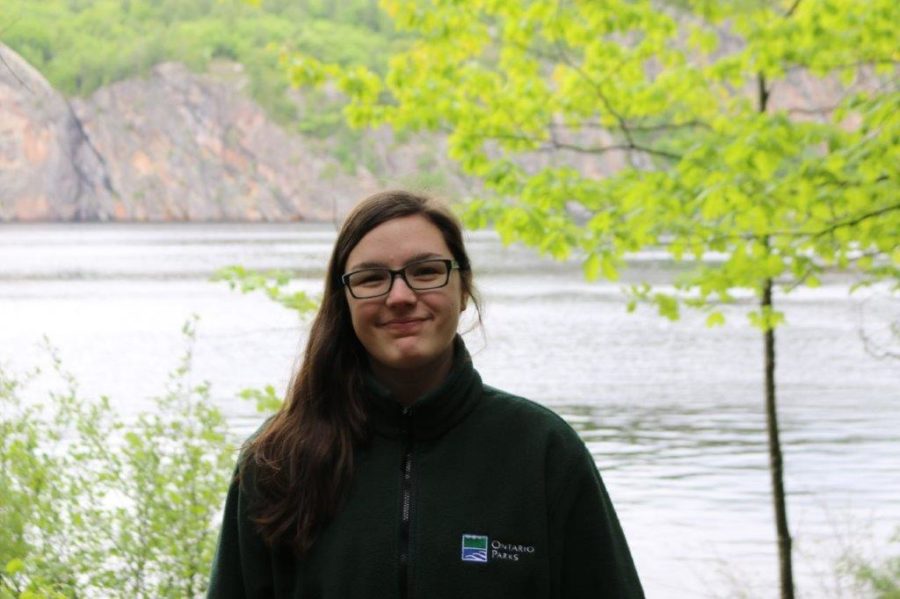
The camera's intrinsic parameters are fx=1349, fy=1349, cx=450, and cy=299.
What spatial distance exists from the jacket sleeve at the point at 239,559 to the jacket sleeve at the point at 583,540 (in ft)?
1.66

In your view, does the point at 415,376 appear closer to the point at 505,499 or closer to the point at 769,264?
the point at 505,499

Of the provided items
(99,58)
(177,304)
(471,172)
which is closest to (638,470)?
(471,172)

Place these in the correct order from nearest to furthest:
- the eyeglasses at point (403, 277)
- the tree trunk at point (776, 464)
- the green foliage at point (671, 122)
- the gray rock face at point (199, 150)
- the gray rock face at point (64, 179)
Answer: the eyeglasses at point (403, 277), the green foliage at point (671, 122), the tree trunk at point (776, 464), the gray rock face at point (64, 179), the gray rock face at point (199, 150)

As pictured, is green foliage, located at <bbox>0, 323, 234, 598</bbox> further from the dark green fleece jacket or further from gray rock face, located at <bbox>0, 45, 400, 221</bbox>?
gray rock face, located at <bbox>0, 45, 400, 221</bbox>

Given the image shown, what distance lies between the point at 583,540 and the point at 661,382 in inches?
1198

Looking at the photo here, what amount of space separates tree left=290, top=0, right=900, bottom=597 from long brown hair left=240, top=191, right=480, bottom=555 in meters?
4.15

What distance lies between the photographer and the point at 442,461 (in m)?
2.29

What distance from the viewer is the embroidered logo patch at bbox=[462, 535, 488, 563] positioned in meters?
2.23

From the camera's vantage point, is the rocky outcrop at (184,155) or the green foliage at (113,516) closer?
the green foliage at (113,516)

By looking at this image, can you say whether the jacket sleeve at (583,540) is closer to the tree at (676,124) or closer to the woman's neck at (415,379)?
the woman's neck at (415,379)

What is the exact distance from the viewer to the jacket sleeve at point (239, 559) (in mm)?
2344

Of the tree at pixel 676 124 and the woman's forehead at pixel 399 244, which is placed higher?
the tree at pixel 676 124

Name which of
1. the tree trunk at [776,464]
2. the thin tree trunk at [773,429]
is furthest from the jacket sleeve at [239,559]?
the tree trunk at [776,464]

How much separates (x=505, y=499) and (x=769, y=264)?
4.95 m
